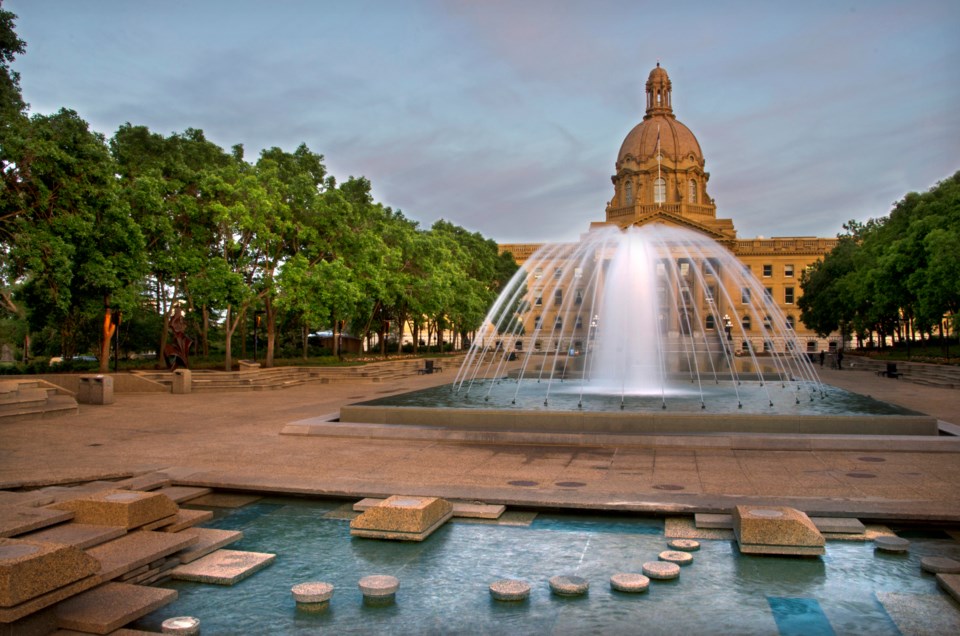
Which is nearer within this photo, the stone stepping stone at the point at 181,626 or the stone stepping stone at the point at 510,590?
the stone stepping stone at the point at 181,626

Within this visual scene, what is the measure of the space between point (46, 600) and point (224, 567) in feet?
6.11

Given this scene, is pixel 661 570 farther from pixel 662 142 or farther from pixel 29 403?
pixel 662 142

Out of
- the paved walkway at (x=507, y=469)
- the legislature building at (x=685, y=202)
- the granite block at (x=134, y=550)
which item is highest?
the legislature building at (x=685, y=202)

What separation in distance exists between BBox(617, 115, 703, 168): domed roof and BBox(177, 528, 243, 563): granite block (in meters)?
107

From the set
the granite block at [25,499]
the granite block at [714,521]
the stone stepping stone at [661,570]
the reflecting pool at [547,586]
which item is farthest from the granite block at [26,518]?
the granite block at [714,521]

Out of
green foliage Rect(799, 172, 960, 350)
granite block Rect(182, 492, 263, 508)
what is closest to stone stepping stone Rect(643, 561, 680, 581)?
granite block Rect(182, 492, 263, 508)

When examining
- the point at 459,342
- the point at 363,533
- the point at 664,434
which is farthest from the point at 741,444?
the point at 459,342

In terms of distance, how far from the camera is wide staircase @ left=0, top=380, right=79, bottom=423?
65.1ft

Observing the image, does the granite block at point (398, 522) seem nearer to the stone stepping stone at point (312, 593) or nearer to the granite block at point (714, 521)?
the stone stepping stone at point (312, 593)

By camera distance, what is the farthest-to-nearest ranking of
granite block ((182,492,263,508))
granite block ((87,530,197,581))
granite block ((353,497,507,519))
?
1. granite block ((182,492,263,508))
2. granite block ((353,497,507,519))
3. granite block ((87,530,197,581))

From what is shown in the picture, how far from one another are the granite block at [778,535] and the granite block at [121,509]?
255 inches

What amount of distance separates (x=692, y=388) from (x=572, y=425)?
9770 millimetres

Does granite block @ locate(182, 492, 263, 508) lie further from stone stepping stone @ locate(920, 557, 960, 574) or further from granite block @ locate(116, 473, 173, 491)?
stone stepping stone @ locate(920, 557, 960, 574)

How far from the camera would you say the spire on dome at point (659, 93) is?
385 ft
